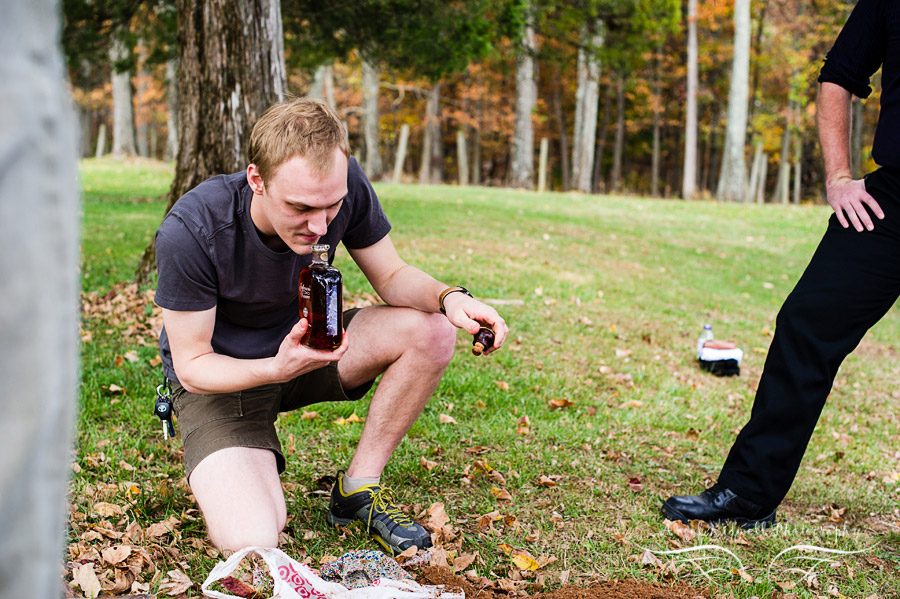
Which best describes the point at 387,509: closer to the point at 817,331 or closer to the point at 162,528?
the point at 162,528

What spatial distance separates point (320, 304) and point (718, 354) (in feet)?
14.3

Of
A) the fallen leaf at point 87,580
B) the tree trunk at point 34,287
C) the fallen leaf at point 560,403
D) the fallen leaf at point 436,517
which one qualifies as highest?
the tree trunk at point 34,287

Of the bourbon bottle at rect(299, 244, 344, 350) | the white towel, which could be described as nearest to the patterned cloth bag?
the bourbon bottle at rect(299, 244, 344, 350)

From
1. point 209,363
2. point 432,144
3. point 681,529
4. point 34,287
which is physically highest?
point 432,144

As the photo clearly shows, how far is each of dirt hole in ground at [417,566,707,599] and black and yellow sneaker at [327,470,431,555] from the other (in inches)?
7.8

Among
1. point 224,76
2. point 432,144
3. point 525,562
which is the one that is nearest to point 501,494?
point 525,562

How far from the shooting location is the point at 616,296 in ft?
27.6

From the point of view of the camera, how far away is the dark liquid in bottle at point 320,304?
102 inches

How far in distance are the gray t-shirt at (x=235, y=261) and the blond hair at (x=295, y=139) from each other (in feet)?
0.83

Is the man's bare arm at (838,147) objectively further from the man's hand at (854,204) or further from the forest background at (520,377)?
the forest background at (520,377)

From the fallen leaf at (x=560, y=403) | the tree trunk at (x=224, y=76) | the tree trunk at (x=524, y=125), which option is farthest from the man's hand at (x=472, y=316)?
the tree trunk at (x=524, y=125)

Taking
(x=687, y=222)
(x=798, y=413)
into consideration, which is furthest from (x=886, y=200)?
(x=687, y=222)

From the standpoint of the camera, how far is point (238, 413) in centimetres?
295

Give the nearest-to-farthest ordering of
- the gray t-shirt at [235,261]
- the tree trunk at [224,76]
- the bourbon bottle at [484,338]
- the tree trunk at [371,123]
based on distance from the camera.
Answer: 1. the gray t-shirt at [235,261]
2. the bourbon bottle at [484,338]
3. the tree trunk at [224,76]
4. the tree trunk at [371,123]
